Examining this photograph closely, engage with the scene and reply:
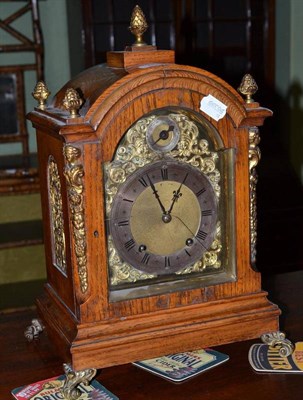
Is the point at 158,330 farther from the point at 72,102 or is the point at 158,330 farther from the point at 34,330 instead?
the point at 72,102

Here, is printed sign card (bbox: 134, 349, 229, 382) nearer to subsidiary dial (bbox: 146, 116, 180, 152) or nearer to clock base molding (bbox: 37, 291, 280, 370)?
clock base molding (bbox: 37, 291, 280, 370)

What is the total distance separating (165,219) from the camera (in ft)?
4.77

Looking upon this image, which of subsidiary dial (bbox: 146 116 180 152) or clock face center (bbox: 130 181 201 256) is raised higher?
subsidiary dial (bbox: 146 116 180 152)

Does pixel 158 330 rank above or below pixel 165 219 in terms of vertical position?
below

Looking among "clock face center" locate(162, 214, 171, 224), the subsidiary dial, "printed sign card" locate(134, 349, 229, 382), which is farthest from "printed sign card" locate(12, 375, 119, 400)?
the subsidiary dial

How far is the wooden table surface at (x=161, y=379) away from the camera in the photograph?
1378 millimetres

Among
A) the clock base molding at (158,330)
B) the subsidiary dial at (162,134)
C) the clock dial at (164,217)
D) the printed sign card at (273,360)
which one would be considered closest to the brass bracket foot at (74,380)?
the clock base molding at (158,330)

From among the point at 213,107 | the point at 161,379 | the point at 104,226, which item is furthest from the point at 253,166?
the point at 161,379

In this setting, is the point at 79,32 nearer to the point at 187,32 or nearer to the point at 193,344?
the point at 187,32

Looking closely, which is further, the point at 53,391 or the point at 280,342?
the point at 280,342

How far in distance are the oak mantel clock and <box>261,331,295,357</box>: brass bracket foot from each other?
0.02 m

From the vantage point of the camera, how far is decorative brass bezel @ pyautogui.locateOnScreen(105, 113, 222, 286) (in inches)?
55.7

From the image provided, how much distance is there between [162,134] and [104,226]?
208 mm

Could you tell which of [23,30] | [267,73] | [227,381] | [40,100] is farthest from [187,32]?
[227,381]
